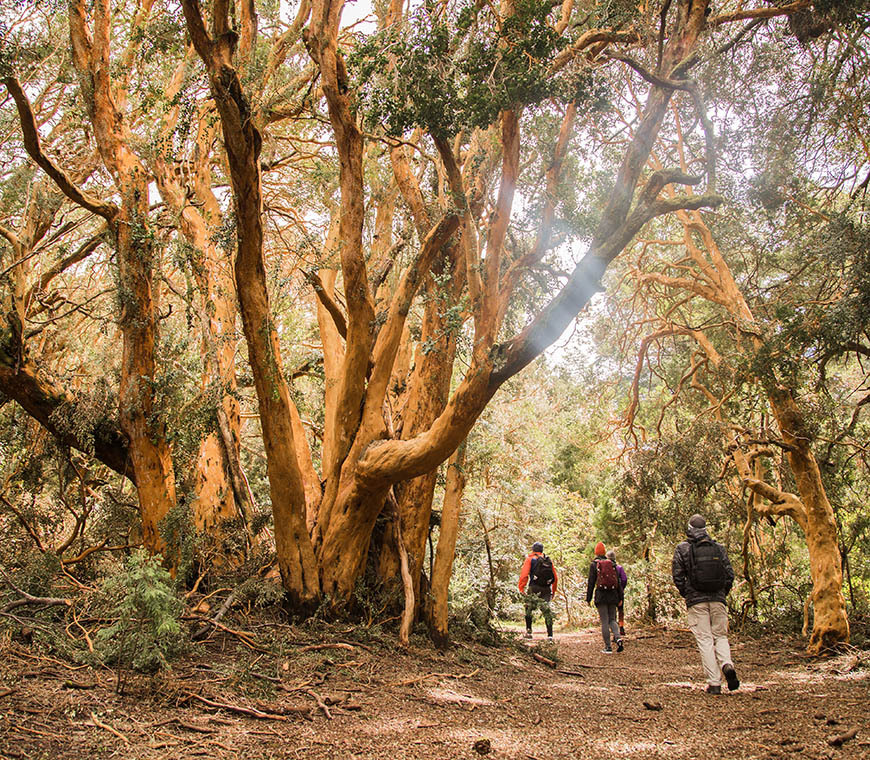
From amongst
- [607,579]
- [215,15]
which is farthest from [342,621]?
[215,15]

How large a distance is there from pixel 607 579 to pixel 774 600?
465 centimetres

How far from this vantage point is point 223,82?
488 cm

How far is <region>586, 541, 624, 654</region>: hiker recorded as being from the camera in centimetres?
944

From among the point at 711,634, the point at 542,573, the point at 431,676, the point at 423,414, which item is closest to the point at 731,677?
the point at 711,634

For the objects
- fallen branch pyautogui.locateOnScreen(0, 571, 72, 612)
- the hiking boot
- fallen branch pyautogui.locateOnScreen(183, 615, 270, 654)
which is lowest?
the hiking boot

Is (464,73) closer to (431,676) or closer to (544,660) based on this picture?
(431,676)

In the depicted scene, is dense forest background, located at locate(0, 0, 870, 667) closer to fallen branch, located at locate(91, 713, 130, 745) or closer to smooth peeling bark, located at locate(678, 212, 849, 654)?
smooth peeling bark, located at locate(678, 212, 849, 654)

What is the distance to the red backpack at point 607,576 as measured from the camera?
941 centimetres

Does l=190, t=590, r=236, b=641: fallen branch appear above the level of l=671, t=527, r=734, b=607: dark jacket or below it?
below

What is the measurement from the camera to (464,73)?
5.38 metres

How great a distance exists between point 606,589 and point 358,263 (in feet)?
21.3

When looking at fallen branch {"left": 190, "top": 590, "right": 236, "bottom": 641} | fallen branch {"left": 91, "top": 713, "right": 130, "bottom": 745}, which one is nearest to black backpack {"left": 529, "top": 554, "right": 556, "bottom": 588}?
fallen branch {"left": 190, "top": 590, "right": 236, "bottom": 641}

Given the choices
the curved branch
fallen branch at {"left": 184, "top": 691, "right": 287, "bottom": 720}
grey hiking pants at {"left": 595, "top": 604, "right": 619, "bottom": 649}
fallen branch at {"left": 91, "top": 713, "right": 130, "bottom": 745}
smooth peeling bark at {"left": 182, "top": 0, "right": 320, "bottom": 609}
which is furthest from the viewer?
grey hiking pants at {"left": 595, "top": 604, "right": 619, "bottom": 649}

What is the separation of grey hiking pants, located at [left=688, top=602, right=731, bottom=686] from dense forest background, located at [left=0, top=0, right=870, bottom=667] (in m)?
3.03
